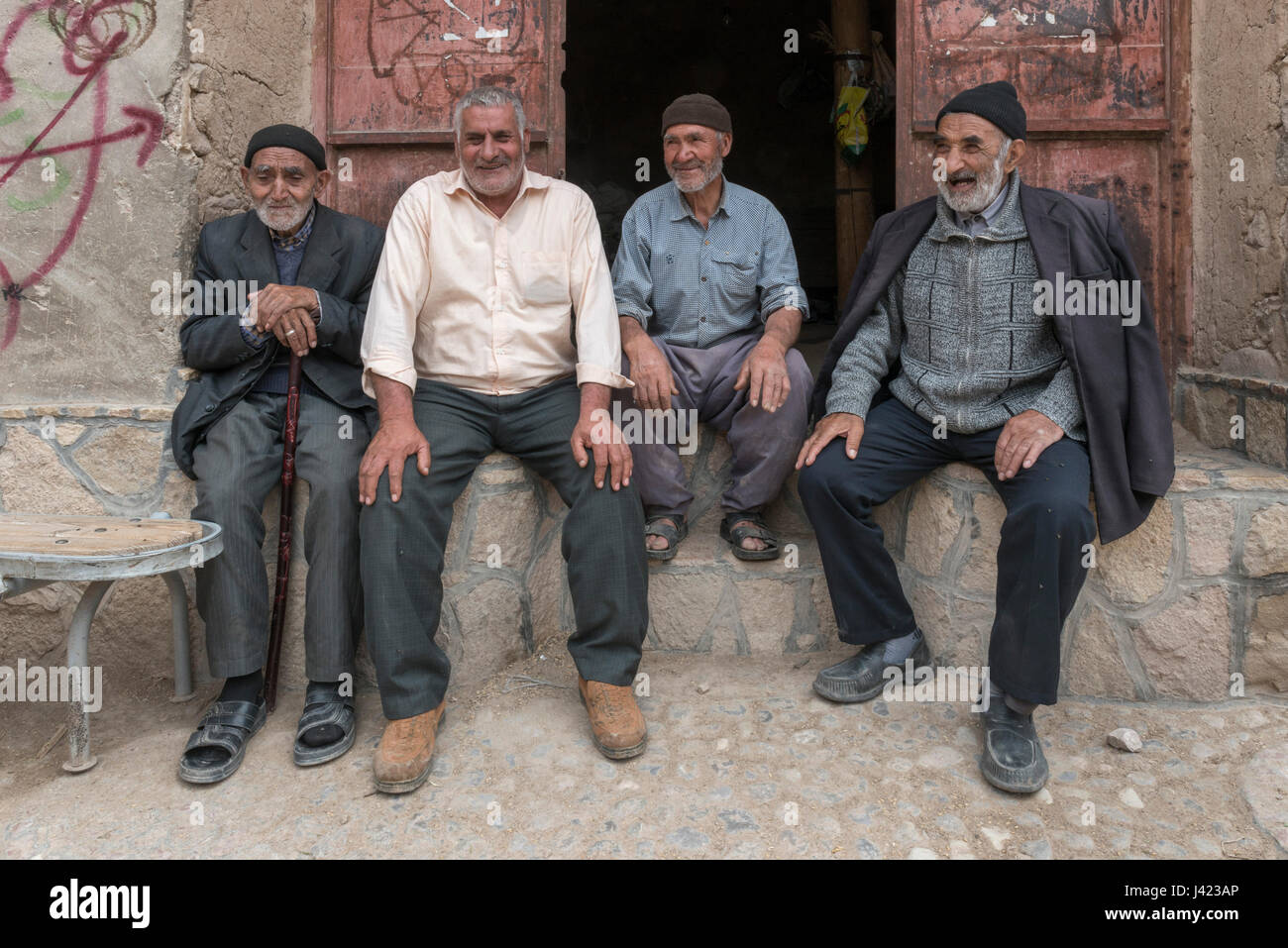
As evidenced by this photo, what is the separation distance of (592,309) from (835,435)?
0.82 m

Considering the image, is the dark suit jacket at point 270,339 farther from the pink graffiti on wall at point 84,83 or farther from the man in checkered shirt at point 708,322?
the man in checkered shirt at point 708,322

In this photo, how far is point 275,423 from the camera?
2.92m

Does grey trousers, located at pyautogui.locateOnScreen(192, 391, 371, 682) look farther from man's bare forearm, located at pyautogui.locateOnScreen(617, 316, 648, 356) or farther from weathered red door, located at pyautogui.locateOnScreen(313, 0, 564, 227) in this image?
weathered red door, located at pyautogui.locateOnScreen(313, 0, 564, 227)

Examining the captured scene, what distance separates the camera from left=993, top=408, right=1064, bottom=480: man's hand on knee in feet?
8.70

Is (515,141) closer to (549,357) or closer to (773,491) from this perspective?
(549,357)

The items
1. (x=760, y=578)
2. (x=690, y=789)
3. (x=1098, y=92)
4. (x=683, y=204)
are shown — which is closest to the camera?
(x=690, y=789)

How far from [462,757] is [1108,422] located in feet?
6.35

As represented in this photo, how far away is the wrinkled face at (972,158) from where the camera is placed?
283 cm

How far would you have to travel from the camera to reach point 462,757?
2.58 metres

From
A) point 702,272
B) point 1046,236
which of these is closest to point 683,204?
point 702,272

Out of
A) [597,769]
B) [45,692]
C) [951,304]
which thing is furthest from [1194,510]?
[45,692]

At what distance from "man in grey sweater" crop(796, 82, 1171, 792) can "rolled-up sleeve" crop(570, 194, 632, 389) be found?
647 millimetres

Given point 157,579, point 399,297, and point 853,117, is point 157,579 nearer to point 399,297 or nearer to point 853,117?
point 399,297

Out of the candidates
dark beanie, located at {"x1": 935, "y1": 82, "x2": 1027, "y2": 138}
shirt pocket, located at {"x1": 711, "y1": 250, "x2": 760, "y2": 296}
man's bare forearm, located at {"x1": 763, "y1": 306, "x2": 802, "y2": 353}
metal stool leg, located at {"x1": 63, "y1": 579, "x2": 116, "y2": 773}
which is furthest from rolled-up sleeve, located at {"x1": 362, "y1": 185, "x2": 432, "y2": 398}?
dark beanie, located at {"x1": 935, "y1": 82, "x2": 1027, "y2": 138}
